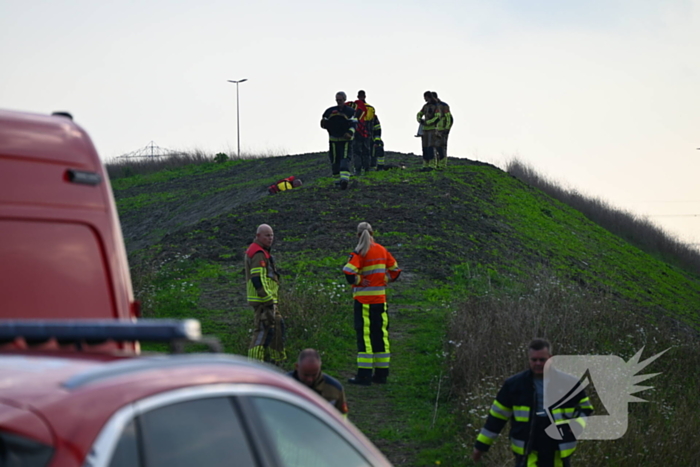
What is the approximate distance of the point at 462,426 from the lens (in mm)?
11070

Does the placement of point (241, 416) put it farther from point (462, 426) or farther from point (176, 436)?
point (462, 426)

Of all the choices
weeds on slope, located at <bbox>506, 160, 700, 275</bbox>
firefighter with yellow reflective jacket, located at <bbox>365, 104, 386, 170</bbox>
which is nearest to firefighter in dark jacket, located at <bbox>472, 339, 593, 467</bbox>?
firefighter with yellow reflective jacket, located at <bbox>365, 104, 386, 170</bbox>

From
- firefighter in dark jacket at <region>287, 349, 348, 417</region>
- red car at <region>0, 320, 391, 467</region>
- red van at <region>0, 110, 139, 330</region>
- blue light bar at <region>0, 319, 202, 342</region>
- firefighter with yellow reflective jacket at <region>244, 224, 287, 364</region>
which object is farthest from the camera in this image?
firefighter with yellow reflective jacket at <region>244, 224, 287, 364</region>

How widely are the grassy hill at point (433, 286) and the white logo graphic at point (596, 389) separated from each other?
0.30 meters

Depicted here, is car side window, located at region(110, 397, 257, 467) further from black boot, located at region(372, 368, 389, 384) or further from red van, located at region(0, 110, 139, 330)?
black boot, located at region(372, 368, 389, 384)

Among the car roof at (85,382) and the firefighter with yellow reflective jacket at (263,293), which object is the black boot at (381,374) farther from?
the car roof at (85,382)

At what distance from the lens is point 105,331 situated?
2.83m

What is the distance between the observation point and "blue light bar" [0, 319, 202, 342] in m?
2.74

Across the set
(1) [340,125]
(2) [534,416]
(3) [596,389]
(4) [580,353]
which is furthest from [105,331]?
(1) [340,125]

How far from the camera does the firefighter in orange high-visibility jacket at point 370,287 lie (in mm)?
11664

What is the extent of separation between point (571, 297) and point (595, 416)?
609cm

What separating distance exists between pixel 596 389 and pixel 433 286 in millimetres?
7413

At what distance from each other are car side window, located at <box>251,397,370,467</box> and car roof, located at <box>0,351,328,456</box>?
3.2 inches

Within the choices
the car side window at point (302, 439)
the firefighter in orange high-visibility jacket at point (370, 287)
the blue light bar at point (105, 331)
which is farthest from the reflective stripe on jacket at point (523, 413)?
the blue light bar at point (105, 331)
